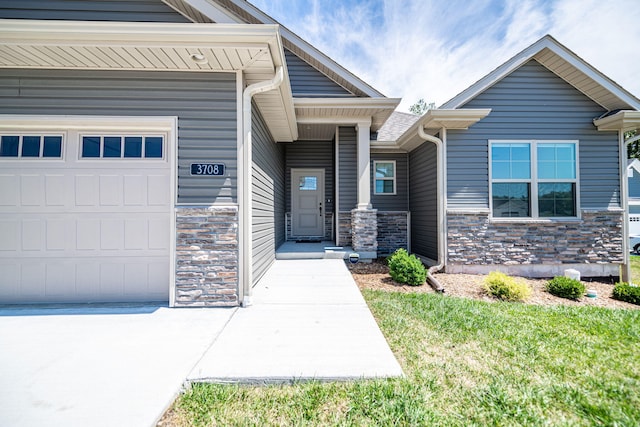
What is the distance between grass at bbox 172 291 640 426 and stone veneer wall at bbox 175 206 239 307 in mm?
1597

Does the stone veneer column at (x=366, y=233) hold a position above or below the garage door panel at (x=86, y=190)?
below

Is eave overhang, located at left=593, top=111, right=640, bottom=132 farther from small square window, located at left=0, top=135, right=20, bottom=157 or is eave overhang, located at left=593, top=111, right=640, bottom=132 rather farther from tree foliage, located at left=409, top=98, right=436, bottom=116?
tree foliage, located at left=409, top=98, right=436, bottom=116

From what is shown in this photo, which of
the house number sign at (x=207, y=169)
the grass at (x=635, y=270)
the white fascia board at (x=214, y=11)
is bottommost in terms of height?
the grass at (x=635, y=270)

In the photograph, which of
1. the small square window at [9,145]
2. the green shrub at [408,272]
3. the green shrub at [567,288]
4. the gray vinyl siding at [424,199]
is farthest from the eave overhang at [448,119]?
the small square window at [9,145]

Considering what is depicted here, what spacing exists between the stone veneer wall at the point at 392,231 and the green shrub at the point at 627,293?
4.11 meters

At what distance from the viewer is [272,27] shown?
114 inches

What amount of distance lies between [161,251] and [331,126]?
4856mm

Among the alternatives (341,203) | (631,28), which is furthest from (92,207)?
(631,28)

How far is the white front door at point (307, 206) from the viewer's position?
8359 millimetres

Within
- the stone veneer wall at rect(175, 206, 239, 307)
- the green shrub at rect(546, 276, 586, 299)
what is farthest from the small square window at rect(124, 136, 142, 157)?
the green shrub at rect(546, 276, 586, 299)

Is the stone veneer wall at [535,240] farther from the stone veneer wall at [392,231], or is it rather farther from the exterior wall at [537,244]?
the stone veneer wall at [392,231]

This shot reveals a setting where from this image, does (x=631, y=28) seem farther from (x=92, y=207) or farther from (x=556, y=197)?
(x=92, y=207)

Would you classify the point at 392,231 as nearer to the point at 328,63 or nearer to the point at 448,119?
the point at 448,119

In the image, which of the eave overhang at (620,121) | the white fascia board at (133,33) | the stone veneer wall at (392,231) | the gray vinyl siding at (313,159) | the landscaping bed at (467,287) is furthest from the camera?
the gray vinyl siding at (313,159)
